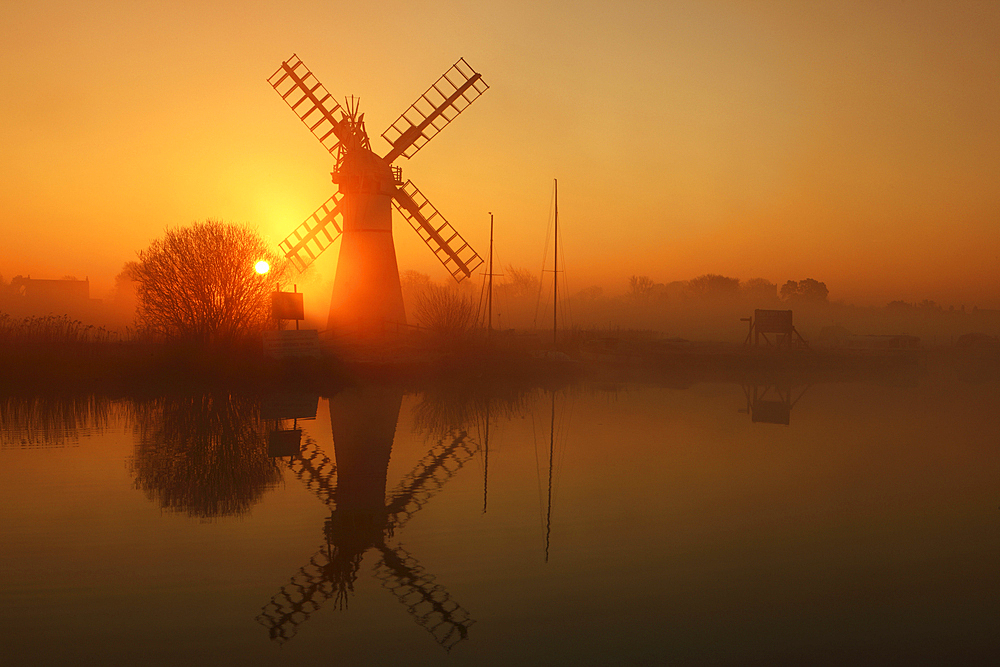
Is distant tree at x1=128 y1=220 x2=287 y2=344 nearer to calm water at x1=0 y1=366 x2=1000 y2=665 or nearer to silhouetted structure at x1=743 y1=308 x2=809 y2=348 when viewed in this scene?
calm water at x1=0 y1=366 x2=1000 y2=665

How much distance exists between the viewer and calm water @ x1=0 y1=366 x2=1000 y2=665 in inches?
230

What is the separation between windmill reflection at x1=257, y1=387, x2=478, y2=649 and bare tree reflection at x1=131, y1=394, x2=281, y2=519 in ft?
2.94

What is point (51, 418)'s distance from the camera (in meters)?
17.2

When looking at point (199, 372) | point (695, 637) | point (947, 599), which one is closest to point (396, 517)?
point (695, 637)

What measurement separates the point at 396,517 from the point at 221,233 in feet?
86.2

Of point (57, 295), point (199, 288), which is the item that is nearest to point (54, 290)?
point (57, 295)

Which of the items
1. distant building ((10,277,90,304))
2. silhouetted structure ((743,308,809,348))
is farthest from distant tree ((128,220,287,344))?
distant building ((10,277,90,304))

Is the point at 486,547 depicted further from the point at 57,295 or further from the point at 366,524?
the point at 57,295

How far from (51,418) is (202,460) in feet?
24.0

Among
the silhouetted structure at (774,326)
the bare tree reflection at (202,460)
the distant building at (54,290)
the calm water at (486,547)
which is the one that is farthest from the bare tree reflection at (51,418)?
the distant building at (54,290)

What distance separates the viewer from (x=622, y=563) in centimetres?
774

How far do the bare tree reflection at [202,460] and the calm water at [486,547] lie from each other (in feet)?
0.24

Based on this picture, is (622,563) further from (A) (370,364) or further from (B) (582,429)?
(A) (370,364)

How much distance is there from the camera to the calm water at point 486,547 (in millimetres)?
5832
